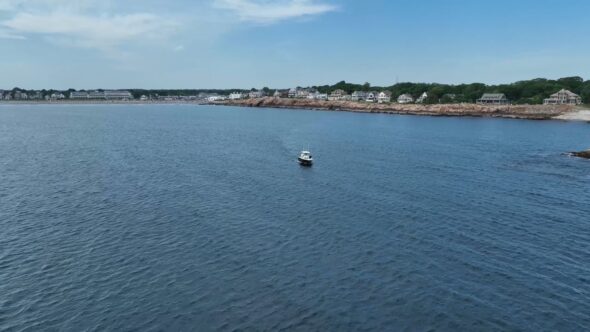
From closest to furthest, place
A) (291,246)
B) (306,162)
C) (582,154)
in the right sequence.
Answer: (291,246)
(306,162)
(582,154)

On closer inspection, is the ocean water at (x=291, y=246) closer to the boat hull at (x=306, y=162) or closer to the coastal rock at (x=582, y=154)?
the boat hull at (x=306, y=162)

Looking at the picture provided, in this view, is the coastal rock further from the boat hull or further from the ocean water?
the boat hull

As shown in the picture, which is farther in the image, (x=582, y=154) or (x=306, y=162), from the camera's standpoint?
(x=582, y=154)

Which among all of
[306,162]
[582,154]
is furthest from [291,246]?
[582,154]

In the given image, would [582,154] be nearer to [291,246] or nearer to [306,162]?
[306,162]

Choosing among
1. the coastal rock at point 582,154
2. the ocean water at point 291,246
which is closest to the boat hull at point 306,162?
the ocean water at point 291,246

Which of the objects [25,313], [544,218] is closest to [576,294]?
[544,218]

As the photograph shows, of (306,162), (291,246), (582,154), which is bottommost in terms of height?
(291,246)

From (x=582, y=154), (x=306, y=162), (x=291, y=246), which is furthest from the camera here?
(x=582, y=154)

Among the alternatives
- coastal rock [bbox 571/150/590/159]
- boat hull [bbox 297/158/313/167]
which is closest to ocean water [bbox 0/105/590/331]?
boat hull [bbox 297/158/313/167]
